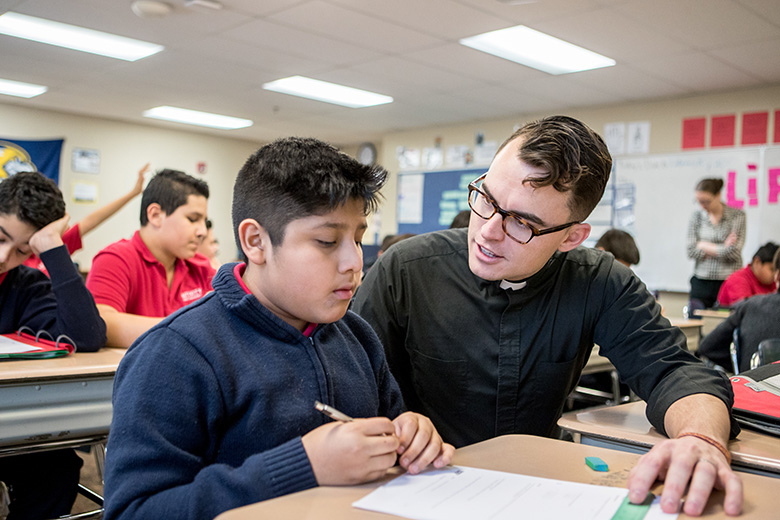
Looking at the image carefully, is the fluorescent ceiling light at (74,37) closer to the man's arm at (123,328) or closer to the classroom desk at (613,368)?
the man's arm at (123,328)

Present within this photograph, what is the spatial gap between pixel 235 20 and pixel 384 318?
355 centimetres

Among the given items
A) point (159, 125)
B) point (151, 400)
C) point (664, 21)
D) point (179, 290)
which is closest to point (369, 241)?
point (159, 125)

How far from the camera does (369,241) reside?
9.63 m

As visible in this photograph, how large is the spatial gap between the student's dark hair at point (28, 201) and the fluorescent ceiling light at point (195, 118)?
563 cm

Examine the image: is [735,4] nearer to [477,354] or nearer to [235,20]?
[235,20]

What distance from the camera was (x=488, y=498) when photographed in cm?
77

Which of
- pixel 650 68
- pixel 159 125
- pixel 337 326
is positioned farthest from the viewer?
pixel 159 125

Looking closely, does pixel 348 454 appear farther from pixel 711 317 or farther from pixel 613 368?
pixel 711 317

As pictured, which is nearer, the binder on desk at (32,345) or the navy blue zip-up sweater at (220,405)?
the navy blue zip-up sweater at (220,405)

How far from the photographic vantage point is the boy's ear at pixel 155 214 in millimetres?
2586

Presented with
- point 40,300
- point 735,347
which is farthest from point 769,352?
point 40,300

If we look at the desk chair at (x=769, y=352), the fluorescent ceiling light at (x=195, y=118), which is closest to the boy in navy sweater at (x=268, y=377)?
the desk chair at (x=769, y=352)

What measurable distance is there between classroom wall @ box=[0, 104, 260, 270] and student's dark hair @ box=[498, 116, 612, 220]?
6.49 metres

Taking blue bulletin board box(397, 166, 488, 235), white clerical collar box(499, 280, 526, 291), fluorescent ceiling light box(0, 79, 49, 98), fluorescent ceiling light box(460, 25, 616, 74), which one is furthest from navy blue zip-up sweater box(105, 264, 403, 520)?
fluorescent ceiling light box(0, 79, 49, 98)
